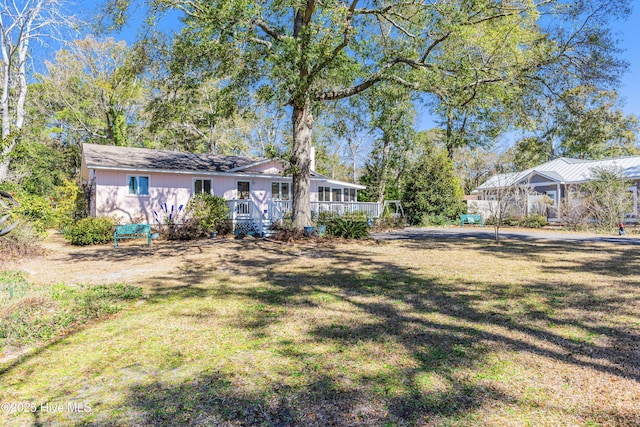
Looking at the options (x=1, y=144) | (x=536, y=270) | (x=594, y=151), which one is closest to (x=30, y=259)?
(x=1, y=144)

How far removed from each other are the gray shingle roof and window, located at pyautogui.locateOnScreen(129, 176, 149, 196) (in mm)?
708

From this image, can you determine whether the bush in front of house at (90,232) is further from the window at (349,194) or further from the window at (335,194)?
the window at (349,194)

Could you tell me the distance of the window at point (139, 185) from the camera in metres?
17.8

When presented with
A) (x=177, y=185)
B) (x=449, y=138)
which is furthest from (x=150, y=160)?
(x=449, y=138)

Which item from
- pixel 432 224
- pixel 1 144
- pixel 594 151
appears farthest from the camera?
pixel 594 151

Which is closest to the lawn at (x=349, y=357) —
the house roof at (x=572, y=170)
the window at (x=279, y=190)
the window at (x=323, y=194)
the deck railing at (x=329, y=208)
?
the deck railing at (x=329, y=208)

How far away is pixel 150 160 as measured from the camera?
19.0 metres

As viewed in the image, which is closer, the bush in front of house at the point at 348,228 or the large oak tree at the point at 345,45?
the large oak tree at the point at 345,45

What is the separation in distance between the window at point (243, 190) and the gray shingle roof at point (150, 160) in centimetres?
107

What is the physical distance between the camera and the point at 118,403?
106 inches

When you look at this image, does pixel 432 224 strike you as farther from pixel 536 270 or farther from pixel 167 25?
pixel 167 25

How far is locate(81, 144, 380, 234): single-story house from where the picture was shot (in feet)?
55.6

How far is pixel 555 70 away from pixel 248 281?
11.9 meters

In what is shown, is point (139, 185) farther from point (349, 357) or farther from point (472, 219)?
point (472, 219)
